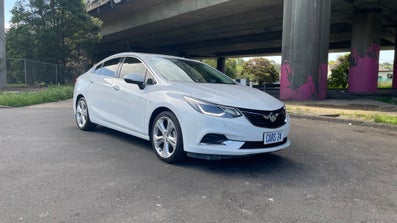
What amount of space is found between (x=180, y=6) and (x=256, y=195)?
21.3m

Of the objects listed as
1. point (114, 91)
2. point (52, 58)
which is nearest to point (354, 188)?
point (114, 91)

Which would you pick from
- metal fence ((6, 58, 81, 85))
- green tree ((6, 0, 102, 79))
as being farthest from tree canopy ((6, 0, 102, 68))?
metal fence ((6, 58, 81, 85))

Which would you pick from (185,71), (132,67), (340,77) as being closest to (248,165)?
(185,71)

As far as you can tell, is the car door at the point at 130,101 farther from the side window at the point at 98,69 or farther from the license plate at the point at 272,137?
the license plate at the point at 272,137

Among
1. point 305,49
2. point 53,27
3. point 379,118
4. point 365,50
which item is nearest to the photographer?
point 379,118

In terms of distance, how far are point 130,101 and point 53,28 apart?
1007 inches

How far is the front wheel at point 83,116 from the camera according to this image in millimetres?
7075

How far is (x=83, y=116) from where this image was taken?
7.22 metres

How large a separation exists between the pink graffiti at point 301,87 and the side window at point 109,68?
33.3ft

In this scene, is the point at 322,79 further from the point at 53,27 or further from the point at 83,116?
the point at 53,27

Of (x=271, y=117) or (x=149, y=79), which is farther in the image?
(x=149, y=79)

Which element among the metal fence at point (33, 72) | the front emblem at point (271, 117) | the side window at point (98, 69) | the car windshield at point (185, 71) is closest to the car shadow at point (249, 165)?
the front emblem at point (271, 117)

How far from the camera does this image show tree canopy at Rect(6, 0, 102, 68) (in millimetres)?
28031

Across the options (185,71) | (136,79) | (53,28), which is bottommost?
(136,79)
